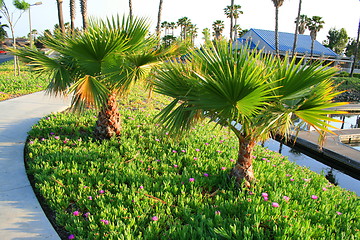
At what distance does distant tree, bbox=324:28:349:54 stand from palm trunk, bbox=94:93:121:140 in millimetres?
63957

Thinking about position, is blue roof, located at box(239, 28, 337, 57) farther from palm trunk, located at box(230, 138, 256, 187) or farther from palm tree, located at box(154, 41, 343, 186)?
palm tree, located at box(154, 41, 343, 186)

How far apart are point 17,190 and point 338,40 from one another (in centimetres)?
6670

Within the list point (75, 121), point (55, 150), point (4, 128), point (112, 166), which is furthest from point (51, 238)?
point (4, 128)

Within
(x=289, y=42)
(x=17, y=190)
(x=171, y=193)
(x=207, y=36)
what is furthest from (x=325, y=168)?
(x=289, y=42)

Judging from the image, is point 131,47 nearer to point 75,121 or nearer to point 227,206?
point 75,121

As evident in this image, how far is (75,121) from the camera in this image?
261 inches

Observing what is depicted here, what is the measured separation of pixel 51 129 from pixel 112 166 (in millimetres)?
2401

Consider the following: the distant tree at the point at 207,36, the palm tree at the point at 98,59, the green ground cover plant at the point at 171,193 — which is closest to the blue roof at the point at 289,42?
the palm tree at the point at 98,59

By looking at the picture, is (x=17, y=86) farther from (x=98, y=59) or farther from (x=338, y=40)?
(x=338, y=40)

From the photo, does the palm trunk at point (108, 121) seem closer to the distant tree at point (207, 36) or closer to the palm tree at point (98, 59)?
the palm tree at point (98, 59)

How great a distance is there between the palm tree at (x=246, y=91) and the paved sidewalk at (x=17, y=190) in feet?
6.63

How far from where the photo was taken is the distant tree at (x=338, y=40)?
56531mm

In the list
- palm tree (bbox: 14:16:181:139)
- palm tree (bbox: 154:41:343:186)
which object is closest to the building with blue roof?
palm tree (bbox: 14:16:181:139)

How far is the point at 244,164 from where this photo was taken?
13.1 ft
